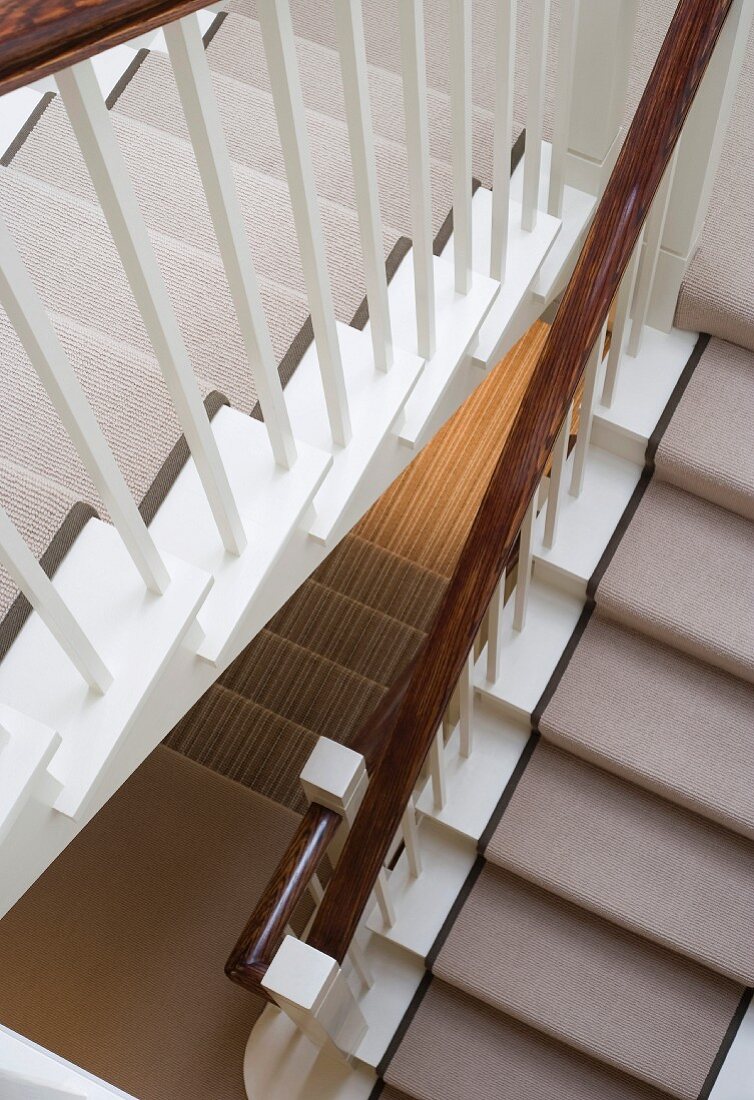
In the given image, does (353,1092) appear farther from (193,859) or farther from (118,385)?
(118,385)

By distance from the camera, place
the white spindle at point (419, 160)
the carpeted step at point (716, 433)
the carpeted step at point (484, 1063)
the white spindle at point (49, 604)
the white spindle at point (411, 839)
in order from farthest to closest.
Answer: the carpeted step at point (484, 1063) < the carpeted step at point (716, 433) < the white spindle at point (411, 839) < the white spindle at point (419, 160) < the white spindle at point (49, 604)

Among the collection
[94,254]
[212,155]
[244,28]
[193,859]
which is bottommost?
[193,859]

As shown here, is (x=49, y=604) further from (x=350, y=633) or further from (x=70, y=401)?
(x=350, y=633)

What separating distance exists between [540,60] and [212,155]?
0.79 meters

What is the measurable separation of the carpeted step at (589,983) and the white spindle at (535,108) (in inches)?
59.9

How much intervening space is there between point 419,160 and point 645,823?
1562mm

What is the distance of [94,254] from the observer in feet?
6.12

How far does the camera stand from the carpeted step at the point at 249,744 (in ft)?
12.0

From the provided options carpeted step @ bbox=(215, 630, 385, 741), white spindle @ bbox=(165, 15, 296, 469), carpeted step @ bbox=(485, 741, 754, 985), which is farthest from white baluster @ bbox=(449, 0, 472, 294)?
carpeted step @ bbox=(215, 630, 385, 741)

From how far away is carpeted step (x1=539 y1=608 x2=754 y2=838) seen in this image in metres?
2.35

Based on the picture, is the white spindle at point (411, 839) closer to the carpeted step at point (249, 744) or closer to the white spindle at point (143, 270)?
the white spindle at point (143, 270)

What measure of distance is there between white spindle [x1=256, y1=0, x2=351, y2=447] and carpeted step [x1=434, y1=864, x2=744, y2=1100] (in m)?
1.37

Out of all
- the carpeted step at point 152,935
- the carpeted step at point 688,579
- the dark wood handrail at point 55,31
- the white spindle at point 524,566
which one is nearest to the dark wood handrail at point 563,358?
the white spindle at point 524,566

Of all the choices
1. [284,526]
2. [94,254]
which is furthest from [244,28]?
[284,526]
